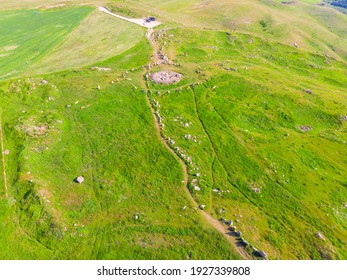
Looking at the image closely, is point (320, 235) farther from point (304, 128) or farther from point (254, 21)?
point (254, 21)

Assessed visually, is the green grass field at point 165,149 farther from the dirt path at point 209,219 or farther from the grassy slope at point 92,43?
the grassy slope at point 92,43

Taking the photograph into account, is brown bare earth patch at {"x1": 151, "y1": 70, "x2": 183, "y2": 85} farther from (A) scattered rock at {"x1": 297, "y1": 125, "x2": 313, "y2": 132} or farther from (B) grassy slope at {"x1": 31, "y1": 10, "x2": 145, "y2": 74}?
(A) scattered rock at {"x1": 297, "y1": 125, "x2": 313, "y2": 132}

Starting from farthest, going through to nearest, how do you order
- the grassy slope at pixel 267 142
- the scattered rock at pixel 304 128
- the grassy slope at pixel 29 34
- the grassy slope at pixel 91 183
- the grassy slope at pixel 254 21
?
the grassy slope at pixel 254 21
the grassy slope at pixel 29 34
the scattered rock at pixel 304 128
the grassy slope at pixel 267 142
the grassy slope at pixel 91 183

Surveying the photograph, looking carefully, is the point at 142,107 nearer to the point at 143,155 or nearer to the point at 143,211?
the point at 143,155

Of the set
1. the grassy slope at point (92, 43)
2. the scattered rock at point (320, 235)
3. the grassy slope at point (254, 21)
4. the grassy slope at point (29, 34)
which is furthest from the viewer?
the grassy slope at point (254, 21)

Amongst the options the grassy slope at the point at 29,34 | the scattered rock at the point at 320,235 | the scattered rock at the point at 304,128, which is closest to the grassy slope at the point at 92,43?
the grassy slope at the point at 29,34

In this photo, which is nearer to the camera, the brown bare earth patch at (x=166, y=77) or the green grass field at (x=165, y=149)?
the green grass field at (x=165, y=149)
